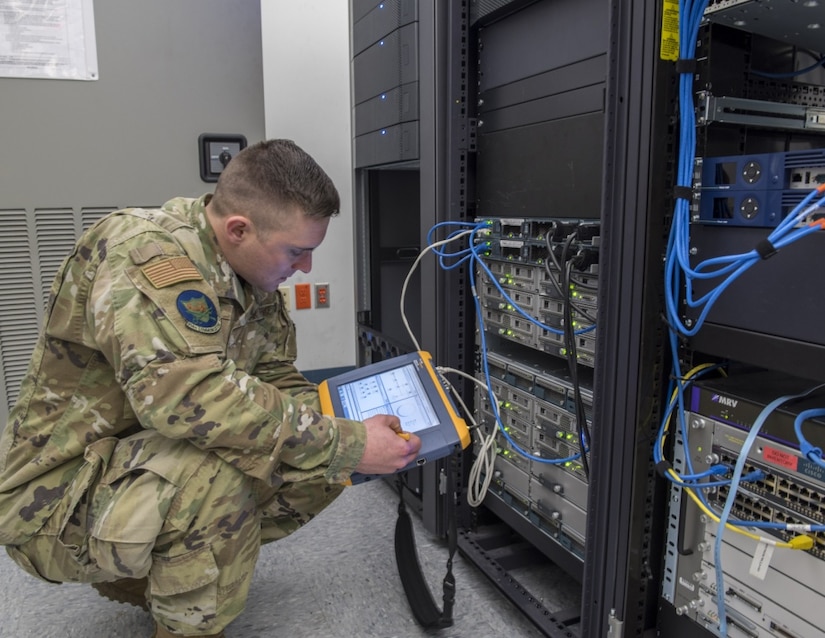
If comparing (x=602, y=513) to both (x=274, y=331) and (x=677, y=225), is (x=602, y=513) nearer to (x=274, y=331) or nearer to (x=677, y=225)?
(x=677, y=225)

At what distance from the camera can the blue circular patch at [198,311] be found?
0.99 m

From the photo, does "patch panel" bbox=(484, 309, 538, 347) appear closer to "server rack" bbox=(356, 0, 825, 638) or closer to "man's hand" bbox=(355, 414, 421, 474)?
"server rack" bbox=(356, 0, 825, 638)

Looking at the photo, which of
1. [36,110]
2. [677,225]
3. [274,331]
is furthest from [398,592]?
[36,110]

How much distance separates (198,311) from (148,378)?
131 millimetres

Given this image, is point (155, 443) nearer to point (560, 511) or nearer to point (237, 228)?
point (237, 228)

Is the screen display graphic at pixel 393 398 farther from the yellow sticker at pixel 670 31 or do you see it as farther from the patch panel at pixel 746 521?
the yellow sticker at pixel 670 31

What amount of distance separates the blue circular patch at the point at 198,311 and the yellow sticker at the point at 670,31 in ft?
2.60

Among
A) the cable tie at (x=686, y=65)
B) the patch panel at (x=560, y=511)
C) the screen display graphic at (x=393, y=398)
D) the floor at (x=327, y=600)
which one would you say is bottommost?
the floor at (x=327, y=600)

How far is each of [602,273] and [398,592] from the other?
0.90m

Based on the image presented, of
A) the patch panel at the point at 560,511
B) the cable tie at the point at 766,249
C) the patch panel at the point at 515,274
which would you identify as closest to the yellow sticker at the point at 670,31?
the cable tie at the point at 766,249

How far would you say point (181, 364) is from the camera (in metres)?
0.97

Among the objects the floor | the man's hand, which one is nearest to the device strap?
the floor

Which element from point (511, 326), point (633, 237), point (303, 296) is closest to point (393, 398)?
point (511, 326)

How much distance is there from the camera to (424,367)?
1293 millimetres
